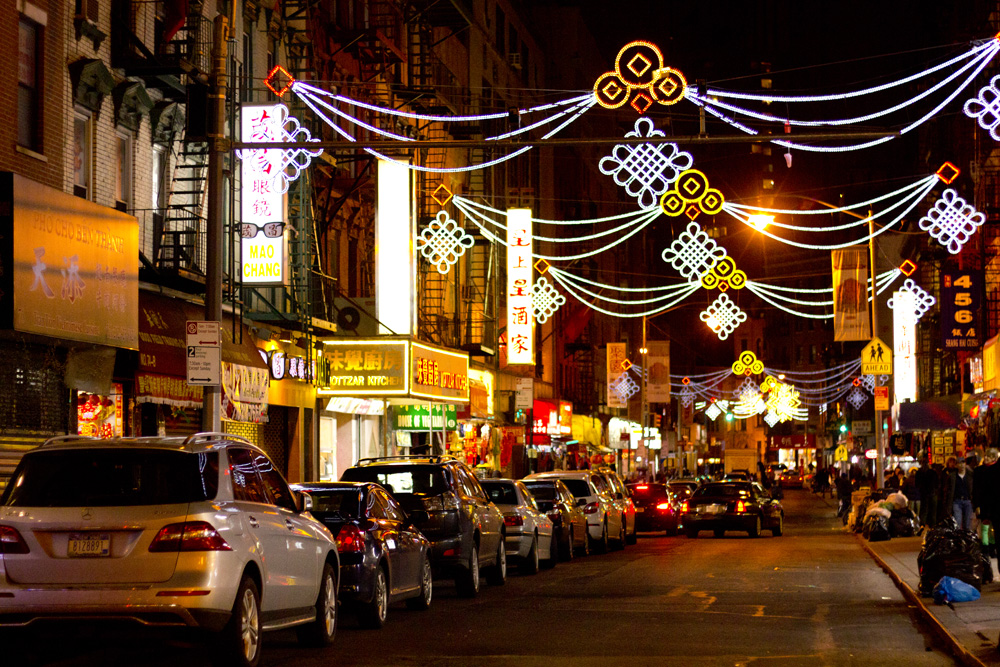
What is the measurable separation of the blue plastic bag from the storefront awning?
28027 millimetres

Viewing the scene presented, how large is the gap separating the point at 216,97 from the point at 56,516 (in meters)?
9.13

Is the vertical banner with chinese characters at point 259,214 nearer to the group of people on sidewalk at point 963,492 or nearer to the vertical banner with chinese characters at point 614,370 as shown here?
the group of people on sidewalk at point 963,492

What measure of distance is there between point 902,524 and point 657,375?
32493 millimetres

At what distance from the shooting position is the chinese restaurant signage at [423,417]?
3806 cm

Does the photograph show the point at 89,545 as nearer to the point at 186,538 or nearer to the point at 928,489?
the point at 186,538

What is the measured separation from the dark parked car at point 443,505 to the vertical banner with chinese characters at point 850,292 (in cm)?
1976

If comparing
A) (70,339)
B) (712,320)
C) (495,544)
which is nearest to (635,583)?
(495,544)

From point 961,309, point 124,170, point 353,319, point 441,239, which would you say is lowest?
point 353,319

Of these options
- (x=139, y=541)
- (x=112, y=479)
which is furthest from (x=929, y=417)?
(x=139, y=541)

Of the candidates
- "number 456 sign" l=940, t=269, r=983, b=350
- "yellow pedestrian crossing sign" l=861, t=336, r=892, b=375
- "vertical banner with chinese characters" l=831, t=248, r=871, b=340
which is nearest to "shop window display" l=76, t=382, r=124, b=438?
"yellow pedestrian crossing sign" l=861, t=336, r=892, b=375

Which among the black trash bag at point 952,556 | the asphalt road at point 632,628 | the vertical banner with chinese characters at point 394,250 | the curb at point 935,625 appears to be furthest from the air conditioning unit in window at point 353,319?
the black trash bag at point 952,556

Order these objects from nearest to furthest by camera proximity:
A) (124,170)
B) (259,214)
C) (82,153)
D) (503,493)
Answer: (82,153), (124,170), (503,493), (259,214)

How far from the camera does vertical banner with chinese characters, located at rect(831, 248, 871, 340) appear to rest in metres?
37.6

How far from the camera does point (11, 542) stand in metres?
10.7
